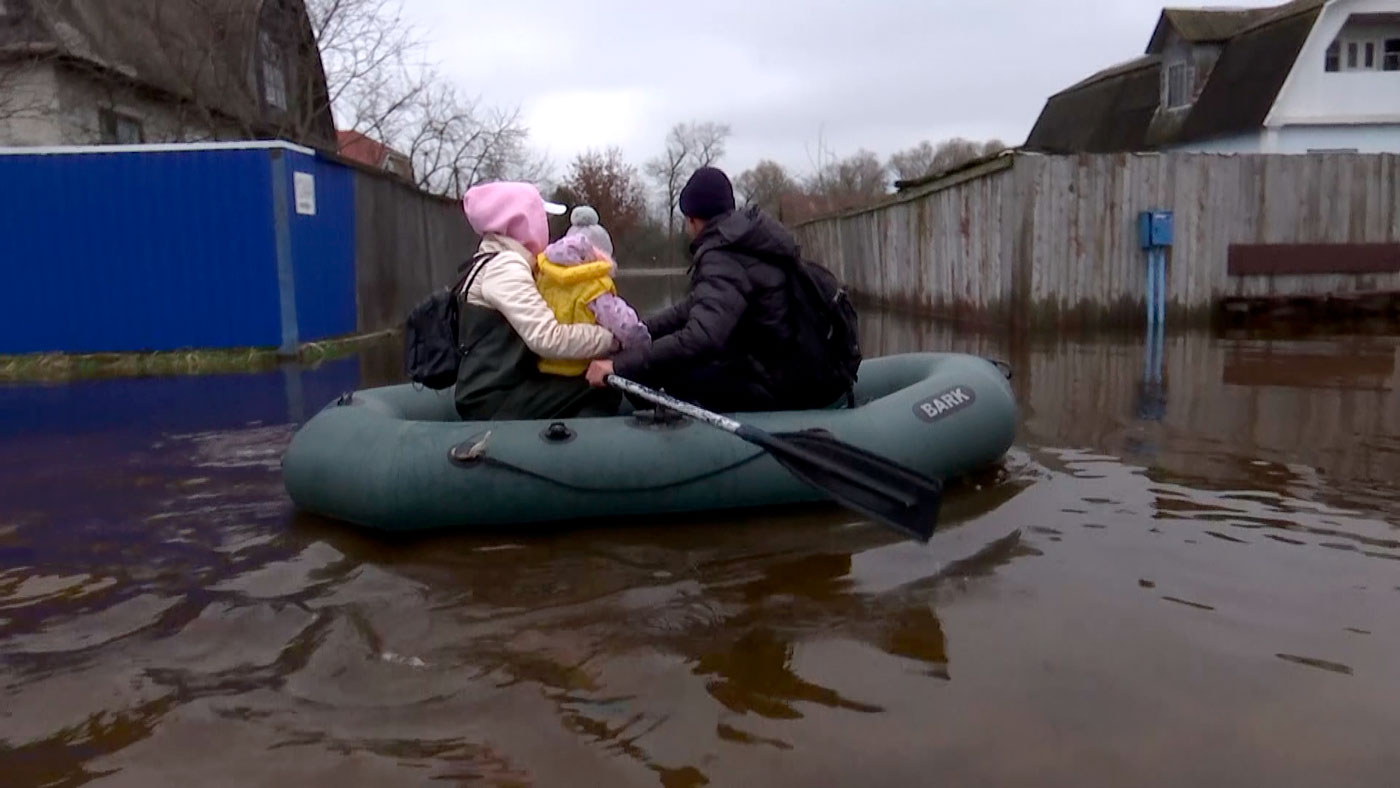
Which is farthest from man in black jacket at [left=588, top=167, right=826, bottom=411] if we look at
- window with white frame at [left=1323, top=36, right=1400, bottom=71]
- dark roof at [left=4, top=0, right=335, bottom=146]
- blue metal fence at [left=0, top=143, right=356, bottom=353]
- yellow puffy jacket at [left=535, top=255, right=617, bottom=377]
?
window with white frame at [left=1323, top=36, right=1400, bottom=71]

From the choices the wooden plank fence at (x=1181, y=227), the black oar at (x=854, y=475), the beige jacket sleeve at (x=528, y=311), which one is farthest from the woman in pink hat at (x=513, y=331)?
the wooden plank fence at (x=1181, y=227)

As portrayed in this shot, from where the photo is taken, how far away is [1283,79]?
21.5m

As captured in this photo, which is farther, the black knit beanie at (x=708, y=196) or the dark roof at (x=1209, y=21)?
the dark roof at (x=1209, y=21)

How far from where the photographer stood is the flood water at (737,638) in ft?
8.35

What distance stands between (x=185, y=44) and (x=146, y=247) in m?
9.61

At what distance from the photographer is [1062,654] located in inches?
120

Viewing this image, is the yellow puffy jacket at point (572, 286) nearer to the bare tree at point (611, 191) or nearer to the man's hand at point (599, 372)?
the man's hand at point (599, 372)

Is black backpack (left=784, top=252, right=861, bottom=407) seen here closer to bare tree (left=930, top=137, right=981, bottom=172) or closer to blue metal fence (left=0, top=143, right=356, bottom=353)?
blue metal fence (left=0, top=143, right=356, bottom=353)

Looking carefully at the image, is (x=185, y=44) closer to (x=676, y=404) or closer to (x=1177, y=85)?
(x=676, y=404)

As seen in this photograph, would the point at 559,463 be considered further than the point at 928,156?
No

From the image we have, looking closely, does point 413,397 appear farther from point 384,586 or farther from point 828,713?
point 828,713

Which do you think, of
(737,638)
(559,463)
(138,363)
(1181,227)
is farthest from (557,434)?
(1181,227)

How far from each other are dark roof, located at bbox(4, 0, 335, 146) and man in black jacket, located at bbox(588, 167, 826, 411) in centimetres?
1455

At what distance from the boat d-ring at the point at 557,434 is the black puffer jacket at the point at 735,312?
1.19 feet
